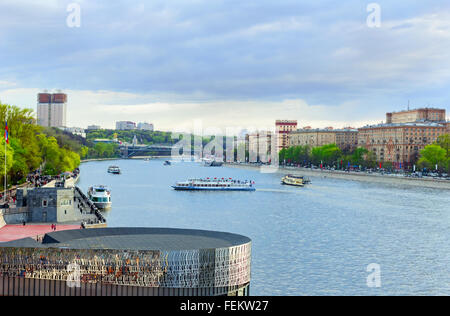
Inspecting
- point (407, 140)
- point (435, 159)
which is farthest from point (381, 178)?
point (407, 140)

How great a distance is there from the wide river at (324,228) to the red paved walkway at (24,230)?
33.3 feet

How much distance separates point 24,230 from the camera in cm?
2939

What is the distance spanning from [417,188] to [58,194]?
6026cm

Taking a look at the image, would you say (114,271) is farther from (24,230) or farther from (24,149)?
(24,149)

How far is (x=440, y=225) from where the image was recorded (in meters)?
43.8

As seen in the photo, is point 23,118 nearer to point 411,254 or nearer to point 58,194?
point 58,194

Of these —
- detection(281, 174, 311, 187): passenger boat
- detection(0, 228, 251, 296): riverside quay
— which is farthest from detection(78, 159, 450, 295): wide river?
detection(281, 174, 311, 187): passenger boat

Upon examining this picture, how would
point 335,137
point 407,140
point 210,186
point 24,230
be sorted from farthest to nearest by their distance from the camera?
point 335,137, point 407,140, point 210,186, point 24,230

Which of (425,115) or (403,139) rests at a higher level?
(425,115)

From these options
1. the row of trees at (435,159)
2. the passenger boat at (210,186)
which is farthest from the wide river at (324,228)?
the row of trees at (435,159)

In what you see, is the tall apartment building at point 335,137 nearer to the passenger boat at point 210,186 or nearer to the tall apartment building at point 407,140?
the tall apartment building at point 407,140

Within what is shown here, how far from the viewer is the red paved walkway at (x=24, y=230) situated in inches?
1073

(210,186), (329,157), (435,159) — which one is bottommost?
(210,186)

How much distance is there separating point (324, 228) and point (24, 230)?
2061 centimetres
